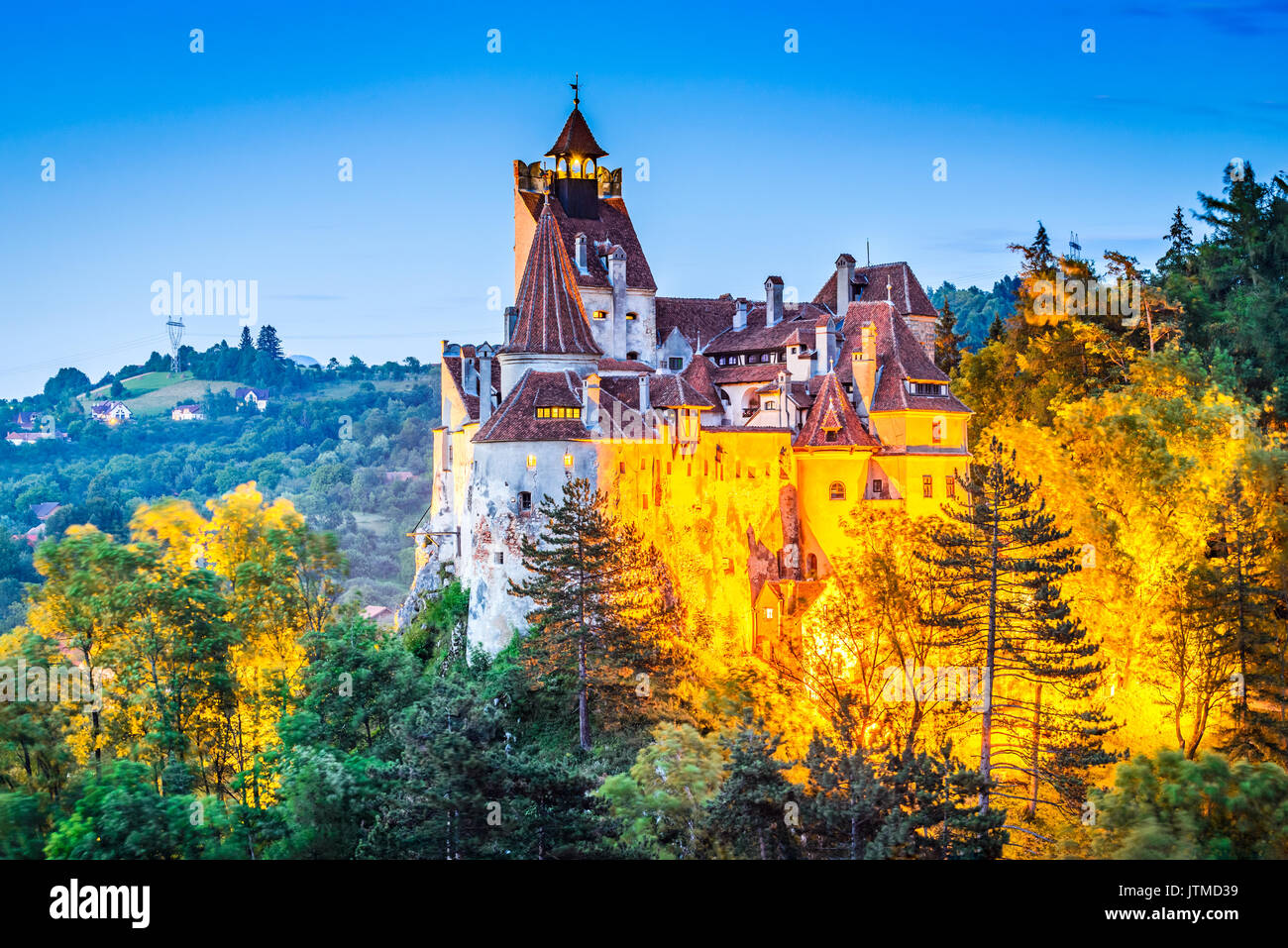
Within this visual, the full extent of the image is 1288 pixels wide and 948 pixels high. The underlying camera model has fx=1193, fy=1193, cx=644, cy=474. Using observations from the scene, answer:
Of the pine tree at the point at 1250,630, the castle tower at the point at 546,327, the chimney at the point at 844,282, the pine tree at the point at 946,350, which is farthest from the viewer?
the pine tree at the point at 946,350

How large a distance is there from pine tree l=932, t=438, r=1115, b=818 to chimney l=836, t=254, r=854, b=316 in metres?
18.1

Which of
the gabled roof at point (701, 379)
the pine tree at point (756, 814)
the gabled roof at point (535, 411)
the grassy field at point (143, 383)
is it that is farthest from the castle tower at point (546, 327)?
the grassy field at point (143, 383)

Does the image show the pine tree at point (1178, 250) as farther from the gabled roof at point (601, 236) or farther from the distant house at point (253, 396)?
the distant house at point (253, 396)

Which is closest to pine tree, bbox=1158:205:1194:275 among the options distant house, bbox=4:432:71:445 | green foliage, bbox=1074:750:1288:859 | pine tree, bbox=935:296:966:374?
pine tree, bbox=935:296:966:374

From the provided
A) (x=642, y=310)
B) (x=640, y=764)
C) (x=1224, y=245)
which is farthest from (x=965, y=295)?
(x=640, y=764)

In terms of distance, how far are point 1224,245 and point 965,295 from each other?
88342mm

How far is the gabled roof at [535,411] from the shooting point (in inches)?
1716

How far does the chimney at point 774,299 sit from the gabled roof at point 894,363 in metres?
3.87

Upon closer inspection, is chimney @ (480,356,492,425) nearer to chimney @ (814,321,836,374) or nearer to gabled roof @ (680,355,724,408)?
gabled roof @ (680,355,724,408)

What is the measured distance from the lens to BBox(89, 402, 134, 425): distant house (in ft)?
330

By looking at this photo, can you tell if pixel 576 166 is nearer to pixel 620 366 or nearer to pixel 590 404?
pixel 620 366
